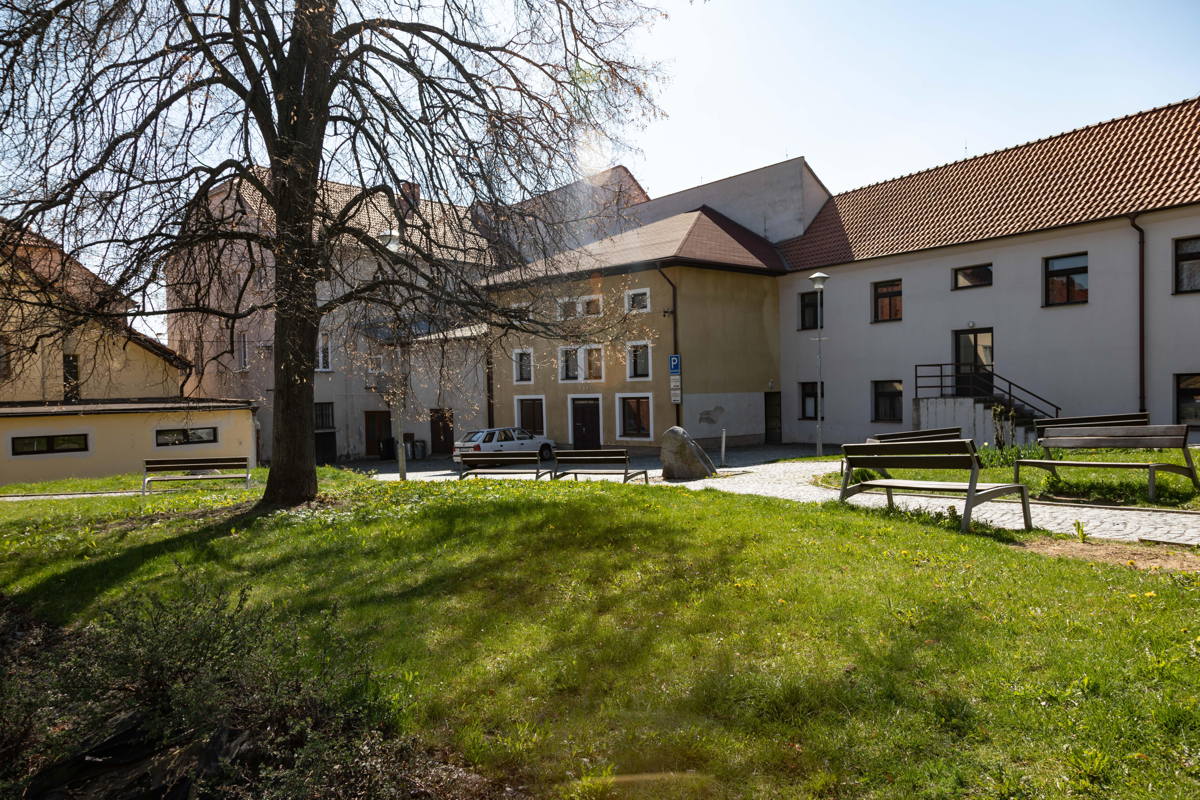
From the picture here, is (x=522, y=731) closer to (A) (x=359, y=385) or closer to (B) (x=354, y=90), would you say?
(B) (x=354, y=90)

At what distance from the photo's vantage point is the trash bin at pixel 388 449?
38.2 m

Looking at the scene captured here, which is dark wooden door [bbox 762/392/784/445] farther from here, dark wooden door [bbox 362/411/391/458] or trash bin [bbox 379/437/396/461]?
dark wooden door [bbox 362/411/391/458]

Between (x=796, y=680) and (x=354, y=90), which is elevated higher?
(x=354, y=90)

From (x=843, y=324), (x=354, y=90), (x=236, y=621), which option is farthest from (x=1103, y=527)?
(x=843, y=324)

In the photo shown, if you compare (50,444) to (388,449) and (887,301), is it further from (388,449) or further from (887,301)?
(887,301)

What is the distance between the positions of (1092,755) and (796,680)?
1309 mm

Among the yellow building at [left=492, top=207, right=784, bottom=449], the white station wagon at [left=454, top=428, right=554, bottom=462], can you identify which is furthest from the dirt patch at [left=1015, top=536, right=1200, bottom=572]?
the white station wagon at [left=454, top=428, right=554, bottom=462]

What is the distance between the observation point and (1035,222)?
22859mm

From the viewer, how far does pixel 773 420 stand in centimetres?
3077

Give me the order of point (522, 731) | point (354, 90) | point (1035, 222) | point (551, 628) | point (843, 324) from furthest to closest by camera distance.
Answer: point (843, 324) → point (1035, 222) → point (354, 90) → point (551, 628) → point (522, 731)

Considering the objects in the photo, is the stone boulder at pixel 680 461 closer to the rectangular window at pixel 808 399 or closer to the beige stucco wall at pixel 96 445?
the rectangular window at pixel 808 399

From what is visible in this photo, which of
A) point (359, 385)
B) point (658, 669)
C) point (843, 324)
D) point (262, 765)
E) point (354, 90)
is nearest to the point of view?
point (262, 765)

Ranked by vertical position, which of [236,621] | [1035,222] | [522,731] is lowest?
[522,731]

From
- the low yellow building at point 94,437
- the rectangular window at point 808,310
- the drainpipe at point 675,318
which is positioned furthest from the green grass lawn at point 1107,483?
the low yellow building at point 94,437
